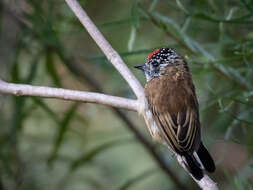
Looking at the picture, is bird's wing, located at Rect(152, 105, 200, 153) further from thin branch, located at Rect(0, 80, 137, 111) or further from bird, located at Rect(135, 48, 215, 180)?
thin branch, located at Rect(0, 80, 137, 111)

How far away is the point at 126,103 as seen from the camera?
350cm

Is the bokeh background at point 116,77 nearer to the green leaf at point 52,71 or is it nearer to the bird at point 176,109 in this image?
the green leaf at point 52,71

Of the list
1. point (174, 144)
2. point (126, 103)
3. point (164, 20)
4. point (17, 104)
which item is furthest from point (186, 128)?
point (17, 104)

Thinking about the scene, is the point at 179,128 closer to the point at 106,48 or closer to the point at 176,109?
the point at 176,109

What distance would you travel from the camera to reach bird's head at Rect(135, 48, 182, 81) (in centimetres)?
456

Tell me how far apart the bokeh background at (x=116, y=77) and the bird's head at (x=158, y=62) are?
0.11 m

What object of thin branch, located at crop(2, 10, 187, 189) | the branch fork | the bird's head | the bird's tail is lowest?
thin branch, located at crop(2, 10, 187, 189)

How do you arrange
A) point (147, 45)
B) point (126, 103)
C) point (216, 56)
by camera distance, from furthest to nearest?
point (147, 45)
point (216, 56)
point (126, 103)

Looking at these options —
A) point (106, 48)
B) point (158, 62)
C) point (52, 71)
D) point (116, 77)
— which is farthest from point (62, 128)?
point (106, 48)

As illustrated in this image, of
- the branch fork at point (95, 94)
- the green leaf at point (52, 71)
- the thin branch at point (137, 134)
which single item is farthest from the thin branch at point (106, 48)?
the thin branch at point (137, 134)

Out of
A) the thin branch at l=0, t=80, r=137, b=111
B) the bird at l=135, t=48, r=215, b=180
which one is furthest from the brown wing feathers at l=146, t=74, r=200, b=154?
the thin branch at l=0, t=80, r=137, b=111

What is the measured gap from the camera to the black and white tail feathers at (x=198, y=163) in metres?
3.31

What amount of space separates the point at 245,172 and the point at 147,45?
2017 mm

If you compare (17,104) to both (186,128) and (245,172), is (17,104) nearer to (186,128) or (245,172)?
(186,128)
